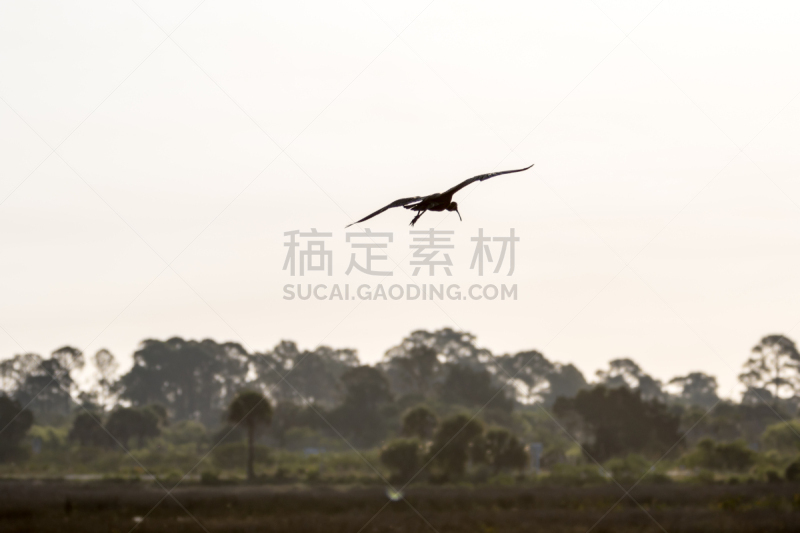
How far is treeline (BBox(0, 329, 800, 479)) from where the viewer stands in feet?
252

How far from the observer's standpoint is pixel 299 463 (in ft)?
238

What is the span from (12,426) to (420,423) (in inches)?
1385

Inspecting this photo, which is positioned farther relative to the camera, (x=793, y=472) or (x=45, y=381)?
(x=45, y=381)

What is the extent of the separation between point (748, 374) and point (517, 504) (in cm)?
9843

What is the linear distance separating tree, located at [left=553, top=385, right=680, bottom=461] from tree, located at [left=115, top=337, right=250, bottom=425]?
48.1 m

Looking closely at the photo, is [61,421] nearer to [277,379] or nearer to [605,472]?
[277,379]

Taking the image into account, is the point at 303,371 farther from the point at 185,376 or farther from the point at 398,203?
the point at 398,203

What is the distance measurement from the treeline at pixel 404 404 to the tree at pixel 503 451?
0.34ft

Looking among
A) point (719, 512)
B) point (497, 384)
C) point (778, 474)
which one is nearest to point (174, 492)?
point (719, 512)

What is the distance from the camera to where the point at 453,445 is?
66.5 m

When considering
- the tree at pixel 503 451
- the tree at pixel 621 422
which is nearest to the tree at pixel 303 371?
the tree at pixel 621 422

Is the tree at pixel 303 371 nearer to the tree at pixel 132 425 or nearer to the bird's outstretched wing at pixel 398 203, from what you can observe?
the tree at pixel 132 425

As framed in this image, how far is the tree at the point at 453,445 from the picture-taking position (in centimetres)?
6412

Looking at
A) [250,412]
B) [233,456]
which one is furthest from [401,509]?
[250,412]
